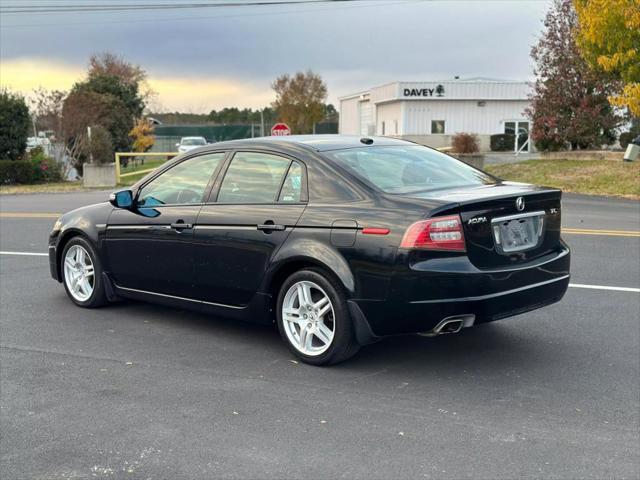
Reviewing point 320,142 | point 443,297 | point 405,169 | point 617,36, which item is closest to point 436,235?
point 443,297

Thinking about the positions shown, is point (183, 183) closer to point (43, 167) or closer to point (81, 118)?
point (43, 167)

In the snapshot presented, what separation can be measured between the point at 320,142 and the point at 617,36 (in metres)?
15.4

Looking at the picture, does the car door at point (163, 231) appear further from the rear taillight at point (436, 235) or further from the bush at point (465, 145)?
the bush at point (465, 145)

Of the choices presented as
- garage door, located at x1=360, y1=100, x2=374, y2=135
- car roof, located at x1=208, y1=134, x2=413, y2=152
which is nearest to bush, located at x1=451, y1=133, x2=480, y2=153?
car roof, located at x1=208, y1=134, x2=413, y2=152

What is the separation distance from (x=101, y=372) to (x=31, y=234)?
27.0 ft

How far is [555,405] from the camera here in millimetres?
4590

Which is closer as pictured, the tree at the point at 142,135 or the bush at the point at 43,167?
the bush at the point at 43,167

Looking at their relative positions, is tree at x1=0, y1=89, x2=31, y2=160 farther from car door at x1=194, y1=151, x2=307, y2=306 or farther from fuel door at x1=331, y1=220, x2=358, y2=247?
fuel door at x1=331, y1=220, x2=358, y2=247

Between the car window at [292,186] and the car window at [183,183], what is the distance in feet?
2.55

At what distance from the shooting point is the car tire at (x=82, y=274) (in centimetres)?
688

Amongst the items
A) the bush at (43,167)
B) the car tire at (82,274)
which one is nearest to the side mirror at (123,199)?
the car tire at (82,274)

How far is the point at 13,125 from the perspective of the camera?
2686 cm

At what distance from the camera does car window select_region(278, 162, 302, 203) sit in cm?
546

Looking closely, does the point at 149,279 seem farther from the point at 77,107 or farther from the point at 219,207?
the point at 77,107
